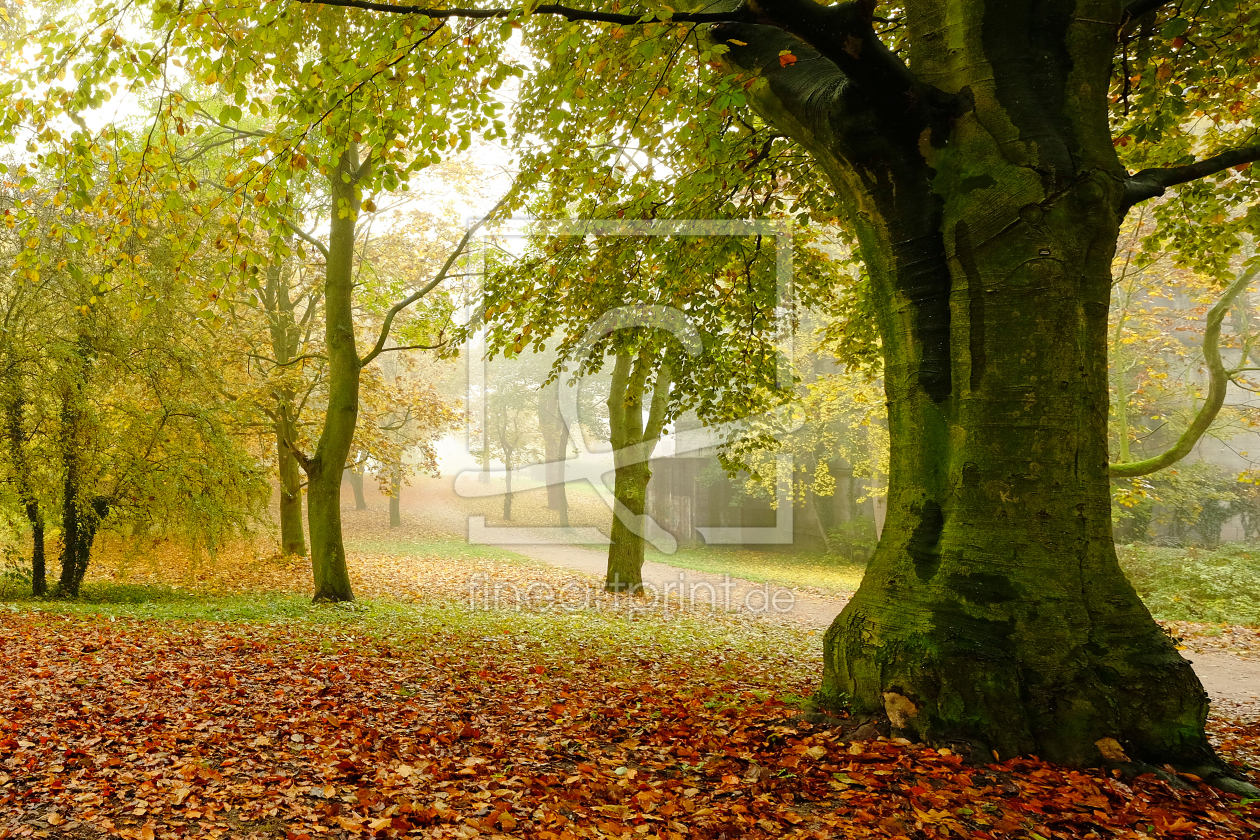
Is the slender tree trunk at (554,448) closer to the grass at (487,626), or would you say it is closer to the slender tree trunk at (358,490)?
the slender tree trunk at (358,490)

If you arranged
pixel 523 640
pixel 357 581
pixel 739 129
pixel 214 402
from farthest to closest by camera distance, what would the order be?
pixel 357 581, pixel 214 402, pixel 523 640, pixel 739 129

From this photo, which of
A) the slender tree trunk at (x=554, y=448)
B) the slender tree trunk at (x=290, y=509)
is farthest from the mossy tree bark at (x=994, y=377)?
the slender tree trunk at (x=554, y=448)

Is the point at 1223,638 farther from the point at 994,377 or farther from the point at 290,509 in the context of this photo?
the point at 290,509

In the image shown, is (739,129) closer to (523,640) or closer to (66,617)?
(523,640)

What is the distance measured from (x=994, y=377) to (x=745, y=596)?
1340 cm

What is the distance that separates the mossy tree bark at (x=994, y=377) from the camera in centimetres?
334

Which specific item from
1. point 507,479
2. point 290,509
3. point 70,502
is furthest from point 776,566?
point 70,502

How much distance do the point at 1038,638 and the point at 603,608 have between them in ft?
30.3

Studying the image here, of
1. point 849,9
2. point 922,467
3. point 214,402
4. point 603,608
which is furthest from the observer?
point 603,608

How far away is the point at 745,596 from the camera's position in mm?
16219

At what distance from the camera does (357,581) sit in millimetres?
15398

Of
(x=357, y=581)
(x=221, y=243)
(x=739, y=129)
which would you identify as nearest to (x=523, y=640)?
(x=221, y=243)

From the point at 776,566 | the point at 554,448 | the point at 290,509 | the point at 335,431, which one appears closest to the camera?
the point at 335,431

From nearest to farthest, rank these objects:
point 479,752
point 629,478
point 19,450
→ point 479,752 < point 19,450 < point 629,478
